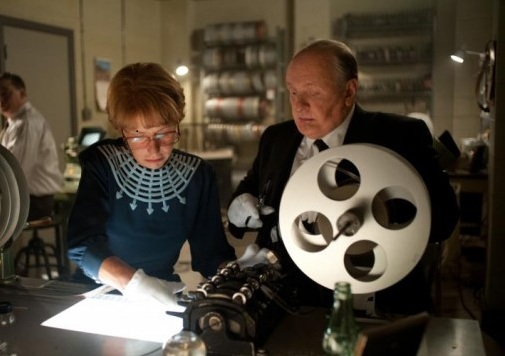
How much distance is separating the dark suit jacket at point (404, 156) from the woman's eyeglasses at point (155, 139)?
13.7 inches

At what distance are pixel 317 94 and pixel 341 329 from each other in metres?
0.74

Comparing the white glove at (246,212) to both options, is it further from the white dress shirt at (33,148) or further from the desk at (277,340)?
the white dress shirt at (33,148)

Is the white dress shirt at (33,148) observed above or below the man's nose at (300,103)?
below

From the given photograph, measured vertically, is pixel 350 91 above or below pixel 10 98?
below

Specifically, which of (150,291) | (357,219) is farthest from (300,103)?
(150,291)

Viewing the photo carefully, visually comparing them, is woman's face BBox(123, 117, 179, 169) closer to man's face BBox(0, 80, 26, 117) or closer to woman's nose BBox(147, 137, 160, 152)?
woman's nose BBox(147, 137, 160, 152)

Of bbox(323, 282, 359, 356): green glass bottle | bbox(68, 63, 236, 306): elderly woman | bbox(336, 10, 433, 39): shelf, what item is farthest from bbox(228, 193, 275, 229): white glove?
bbox(336, 10, 433, 39): shelf

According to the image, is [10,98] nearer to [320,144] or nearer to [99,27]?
[99,27]

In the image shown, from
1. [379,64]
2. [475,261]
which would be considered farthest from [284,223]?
[379,64]

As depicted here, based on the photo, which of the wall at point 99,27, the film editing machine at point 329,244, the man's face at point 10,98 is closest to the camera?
the film editing machine at point 329,244

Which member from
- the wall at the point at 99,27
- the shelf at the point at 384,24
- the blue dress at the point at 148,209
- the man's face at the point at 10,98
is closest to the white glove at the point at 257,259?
the blue dress at the point at 148,209

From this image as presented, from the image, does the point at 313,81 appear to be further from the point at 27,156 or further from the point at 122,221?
the point at 27,156

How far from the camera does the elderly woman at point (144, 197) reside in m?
1.33

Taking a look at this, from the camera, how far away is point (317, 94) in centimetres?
146
